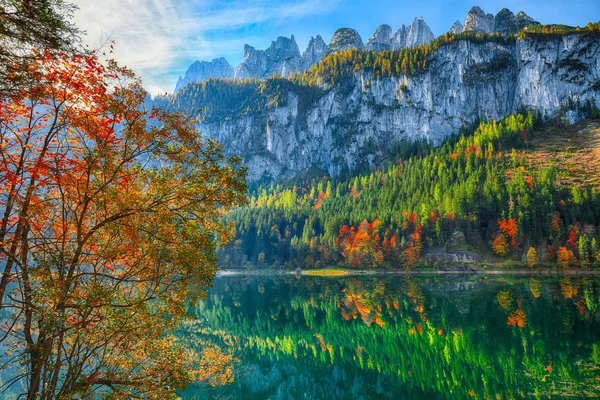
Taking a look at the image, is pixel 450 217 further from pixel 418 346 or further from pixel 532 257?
pixel 418 346

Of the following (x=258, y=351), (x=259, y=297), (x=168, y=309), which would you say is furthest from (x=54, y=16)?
(x=259, y=297)

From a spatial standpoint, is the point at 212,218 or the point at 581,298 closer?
the point at 212,218

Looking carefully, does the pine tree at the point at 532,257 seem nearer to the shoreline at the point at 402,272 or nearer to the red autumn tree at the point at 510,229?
the shoreline at the point at 402,272

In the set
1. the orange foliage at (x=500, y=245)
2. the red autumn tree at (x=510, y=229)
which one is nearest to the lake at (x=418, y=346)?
the orange foliage at (x=500, y=245)

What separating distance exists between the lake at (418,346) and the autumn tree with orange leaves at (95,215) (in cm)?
704

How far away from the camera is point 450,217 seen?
11950 centimetres

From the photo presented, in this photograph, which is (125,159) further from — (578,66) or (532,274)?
(578,66)

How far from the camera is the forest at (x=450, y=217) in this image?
347ft

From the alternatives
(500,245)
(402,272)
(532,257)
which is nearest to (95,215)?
(532,257)

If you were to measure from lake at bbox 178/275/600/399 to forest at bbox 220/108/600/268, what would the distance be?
2088 inches

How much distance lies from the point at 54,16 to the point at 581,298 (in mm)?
63499

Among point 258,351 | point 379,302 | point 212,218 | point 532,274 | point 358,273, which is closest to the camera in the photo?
point 212,218

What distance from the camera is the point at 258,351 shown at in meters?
38.7

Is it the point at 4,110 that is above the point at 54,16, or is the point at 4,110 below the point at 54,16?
below
